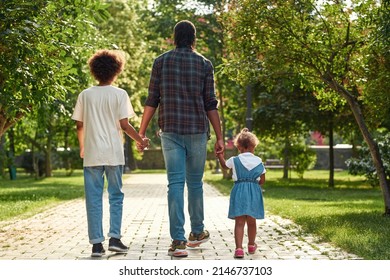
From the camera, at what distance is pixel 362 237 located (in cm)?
1014

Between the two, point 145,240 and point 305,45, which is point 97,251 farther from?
point 305,45

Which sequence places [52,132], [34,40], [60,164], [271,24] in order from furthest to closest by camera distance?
1. [60,164]
2. [52,132]
3. [271,24]
4. [34,40]

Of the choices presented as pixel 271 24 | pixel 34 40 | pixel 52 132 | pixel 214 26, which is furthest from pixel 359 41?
pixel 52 132

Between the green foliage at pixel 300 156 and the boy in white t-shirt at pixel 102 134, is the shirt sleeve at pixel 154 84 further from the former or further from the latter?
the green foliage at pixel 300 156

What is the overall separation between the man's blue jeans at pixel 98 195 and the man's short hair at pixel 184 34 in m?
1.39

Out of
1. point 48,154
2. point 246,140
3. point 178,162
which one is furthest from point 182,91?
point 48,154

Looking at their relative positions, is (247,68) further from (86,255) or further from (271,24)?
(86,255)

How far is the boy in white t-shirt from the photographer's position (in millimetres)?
8133

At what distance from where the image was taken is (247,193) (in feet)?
26.9

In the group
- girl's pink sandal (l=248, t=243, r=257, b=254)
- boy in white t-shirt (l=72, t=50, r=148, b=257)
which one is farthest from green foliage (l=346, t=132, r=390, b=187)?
boy in white t-shirt (l=72, t=50, r=148, b=257)

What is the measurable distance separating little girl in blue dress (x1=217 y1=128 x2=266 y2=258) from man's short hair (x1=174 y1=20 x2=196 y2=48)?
3.47ft

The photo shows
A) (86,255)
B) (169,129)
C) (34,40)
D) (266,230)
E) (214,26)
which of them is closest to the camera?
(169,129)

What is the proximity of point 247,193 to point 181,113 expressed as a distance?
1.03 meters
